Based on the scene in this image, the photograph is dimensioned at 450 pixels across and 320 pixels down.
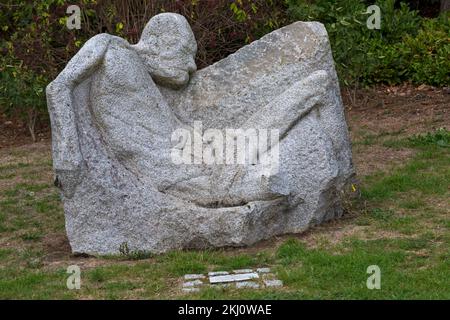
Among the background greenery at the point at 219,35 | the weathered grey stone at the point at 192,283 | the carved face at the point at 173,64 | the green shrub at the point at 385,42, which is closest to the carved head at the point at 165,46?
the carved face at the point at 173,64

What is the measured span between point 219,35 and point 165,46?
4.61 metres

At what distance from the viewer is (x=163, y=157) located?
7188 millimetres

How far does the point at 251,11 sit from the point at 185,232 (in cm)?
566

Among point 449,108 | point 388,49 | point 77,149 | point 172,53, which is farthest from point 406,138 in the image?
point 77,149

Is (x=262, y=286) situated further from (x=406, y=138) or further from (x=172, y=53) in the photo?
(x=406, y=138)

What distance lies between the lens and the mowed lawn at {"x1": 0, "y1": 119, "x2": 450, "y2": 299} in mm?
6172

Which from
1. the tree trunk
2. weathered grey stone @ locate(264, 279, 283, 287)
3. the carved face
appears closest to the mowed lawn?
weathered grey stone @ locate(264, 279, 283, 287)

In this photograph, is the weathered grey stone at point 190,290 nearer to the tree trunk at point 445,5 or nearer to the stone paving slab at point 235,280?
the stone paving slab at point 235,280

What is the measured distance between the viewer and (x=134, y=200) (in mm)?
7070

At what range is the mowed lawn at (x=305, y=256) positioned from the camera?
20.2 ft

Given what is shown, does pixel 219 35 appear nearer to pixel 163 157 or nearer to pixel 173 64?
pixel 173 64

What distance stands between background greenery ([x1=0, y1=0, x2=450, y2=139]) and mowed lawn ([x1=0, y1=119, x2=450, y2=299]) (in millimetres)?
2814

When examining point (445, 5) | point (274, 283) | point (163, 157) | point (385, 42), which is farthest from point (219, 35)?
point (274, 283)

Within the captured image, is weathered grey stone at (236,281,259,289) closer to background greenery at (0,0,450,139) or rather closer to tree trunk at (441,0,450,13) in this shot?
background greenery at (0,0,450,139)
